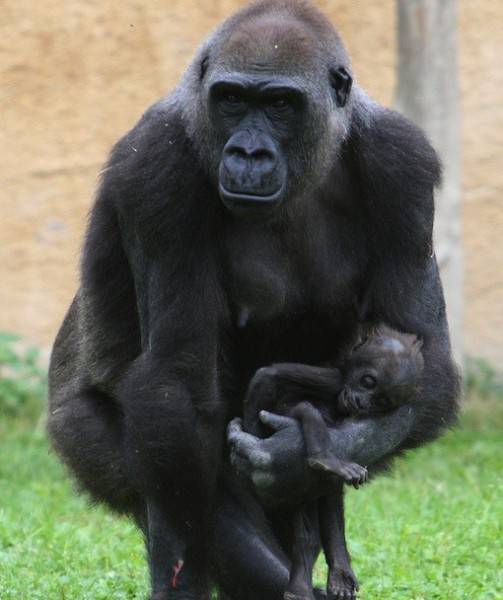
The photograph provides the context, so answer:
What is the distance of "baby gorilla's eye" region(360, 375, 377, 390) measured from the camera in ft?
14.5

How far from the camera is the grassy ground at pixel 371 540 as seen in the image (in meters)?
5.16

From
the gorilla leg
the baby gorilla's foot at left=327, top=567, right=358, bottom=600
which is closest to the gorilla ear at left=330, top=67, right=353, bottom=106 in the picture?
the gorilla leg

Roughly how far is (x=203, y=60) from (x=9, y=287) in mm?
5929

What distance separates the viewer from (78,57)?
1013cm

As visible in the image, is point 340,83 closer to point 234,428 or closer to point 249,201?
point 249,201

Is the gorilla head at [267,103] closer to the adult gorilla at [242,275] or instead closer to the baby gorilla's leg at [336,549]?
the adult gorilla at [242,275]

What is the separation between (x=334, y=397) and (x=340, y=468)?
→ 356mm

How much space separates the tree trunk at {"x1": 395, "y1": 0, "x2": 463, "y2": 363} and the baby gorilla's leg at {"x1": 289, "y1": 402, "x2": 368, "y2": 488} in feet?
15.0

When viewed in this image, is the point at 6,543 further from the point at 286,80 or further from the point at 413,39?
Answer: the point at 413,39

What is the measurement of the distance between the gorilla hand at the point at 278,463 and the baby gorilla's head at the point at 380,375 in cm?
22

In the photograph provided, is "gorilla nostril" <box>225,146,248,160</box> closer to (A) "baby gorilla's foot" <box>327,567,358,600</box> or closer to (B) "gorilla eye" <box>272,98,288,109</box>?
(B) "gorilla eye" <box>272,98,288,109</box>

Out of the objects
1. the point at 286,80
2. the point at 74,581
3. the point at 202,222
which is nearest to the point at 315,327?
the point at 202,222

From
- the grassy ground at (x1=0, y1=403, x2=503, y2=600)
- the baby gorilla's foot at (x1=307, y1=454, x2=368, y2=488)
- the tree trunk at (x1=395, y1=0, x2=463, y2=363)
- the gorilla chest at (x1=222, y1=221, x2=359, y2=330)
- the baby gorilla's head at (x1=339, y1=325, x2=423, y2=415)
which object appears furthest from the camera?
the tree trunk at (x1=395, y1=0, x2=463, y2=363)

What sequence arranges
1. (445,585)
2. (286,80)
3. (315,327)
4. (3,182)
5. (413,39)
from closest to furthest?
(286,80)
(315,327)
(445,585)
(413,39)
(3,182)
